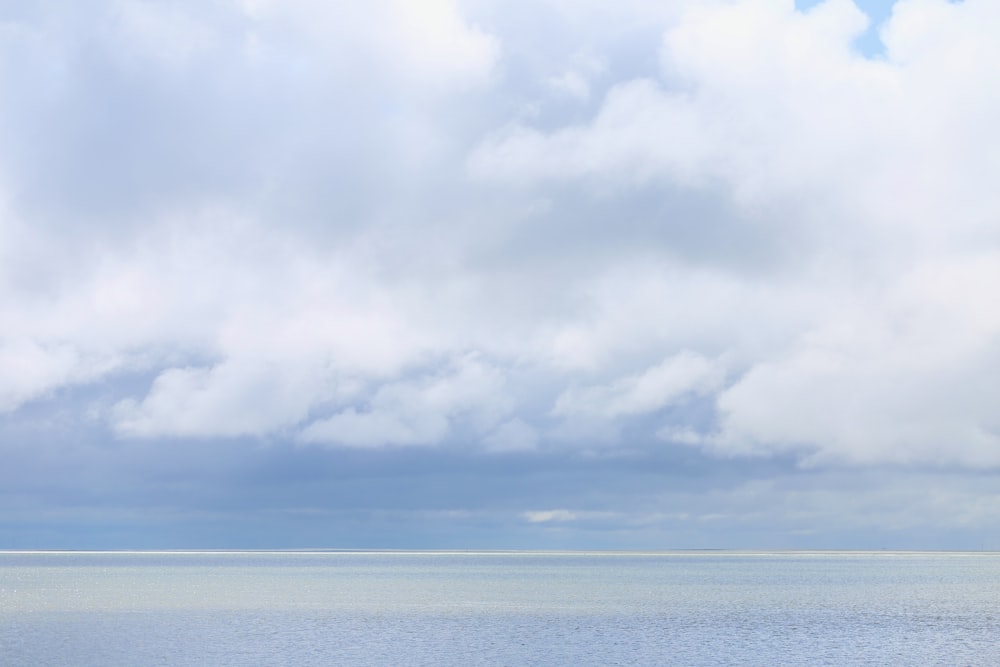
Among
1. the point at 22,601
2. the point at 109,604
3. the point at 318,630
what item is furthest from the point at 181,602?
the point at 318,630

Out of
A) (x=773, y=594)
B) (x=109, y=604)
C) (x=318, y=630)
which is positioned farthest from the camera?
(x=773, y=594)

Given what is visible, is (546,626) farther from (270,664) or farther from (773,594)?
(773,594)

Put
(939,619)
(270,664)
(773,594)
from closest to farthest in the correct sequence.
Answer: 1. (270,664)
2. (939,619)
3. (773,594)

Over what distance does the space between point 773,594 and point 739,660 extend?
91.8 metres

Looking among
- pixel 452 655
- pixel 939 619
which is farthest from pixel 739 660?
pixel 939 619

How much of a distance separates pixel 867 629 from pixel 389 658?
4736cm

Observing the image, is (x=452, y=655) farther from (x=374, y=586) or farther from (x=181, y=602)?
(x=374, y=586)

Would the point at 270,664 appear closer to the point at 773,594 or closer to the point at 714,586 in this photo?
the point at 773,594

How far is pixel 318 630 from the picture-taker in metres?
96.8

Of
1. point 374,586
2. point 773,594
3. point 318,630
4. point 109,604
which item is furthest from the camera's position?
point 374,586

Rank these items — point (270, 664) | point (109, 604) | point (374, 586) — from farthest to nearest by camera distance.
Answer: point (374, 586) → point (109, 604) → point (270, 664)

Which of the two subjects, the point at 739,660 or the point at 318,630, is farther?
the point at 318,630

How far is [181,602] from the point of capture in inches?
5408

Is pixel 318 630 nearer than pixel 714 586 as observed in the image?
Yes
